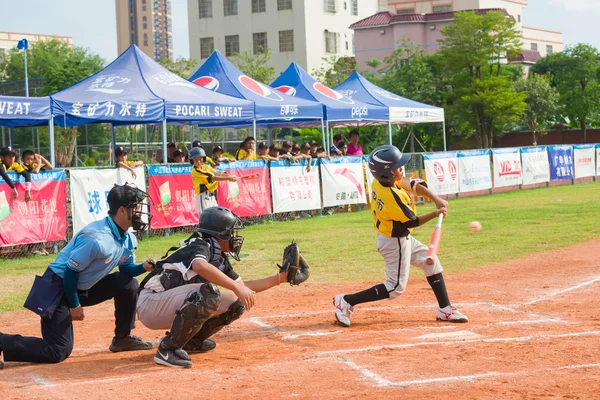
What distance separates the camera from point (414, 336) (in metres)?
7.69

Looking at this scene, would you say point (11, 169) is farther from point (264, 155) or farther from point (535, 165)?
point (535, 165)

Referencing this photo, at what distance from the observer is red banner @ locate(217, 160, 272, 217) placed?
19.3 meters

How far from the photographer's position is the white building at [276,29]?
2844 inches

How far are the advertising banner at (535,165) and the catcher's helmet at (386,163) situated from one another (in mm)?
24038

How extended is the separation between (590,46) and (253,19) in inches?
1226

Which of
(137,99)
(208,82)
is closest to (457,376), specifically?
(137,99)

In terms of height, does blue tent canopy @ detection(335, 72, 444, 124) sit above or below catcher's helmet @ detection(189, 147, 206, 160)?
above

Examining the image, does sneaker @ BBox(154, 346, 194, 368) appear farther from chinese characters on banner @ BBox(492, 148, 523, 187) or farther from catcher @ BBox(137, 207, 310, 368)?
chinese characters on banner @ BBox(492, 148, 523, 187)

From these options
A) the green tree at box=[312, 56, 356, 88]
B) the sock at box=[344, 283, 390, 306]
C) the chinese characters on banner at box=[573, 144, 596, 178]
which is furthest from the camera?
the green tree at box=[312, 56, 356, 88]

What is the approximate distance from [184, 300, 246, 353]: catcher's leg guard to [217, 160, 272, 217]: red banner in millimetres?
11677

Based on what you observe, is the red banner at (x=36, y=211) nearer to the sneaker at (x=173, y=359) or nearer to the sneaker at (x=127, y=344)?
the sneaker at (x=127, y=344)

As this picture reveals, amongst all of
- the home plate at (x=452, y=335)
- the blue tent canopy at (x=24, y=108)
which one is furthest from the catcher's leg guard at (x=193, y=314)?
the blue tent canopy at (x=24, y=108)

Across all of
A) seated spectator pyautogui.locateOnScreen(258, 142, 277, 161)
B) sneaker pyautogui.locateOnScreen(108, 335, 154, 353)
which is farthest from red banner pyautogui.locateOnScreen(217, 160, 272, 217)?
sneaker pyautogui.locateOnScreen(108, 335, 154, 353)

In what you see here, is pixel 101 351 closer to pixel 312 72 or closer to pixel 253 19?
pixel 312 72
